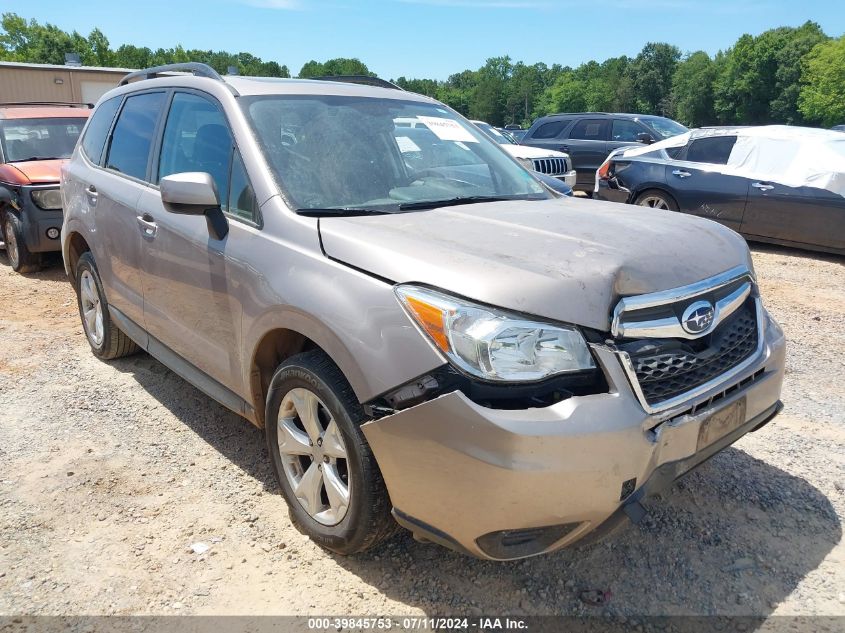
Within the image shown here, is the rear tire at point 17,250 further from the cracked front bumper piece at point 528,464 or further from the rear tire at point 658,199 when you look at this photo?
the rear tire at point 658,199

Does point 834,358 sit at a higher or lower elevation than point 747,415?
lower

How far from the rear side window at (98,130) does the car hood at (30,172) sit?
2.85 meters

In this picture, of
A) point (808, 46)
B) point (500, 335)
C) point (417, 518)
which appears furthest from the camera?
point (808, 46)

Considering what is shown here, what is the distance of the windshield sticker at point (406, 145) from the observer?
134 inches

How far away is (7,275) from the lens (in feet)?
25.4

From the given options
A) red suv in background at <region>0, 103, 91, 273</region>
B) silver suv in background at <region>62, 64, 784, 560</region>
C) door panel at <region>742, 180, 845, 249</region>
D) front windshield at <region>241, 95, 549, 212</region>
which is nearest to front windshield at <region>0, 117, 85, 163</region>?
red suv in background at <region>0, 103, 91, 273</region>

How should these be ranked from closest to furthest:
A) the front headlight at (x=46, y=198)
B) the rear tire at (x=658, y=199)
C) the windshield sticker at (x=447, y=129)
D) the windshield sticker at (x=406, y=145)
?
the windshield sticker at (x=406, y=145) < the windshield sticker at (x=447, y=129) < the front headlight at (x=46, y=198) < the rear tire at (x=658, y=199)

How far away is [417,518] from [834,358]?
4.11 m

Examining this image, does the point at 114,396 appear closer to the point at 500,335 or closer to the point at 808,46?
the point at 500,335

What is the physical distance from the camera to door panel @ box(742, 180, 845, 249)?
774cm

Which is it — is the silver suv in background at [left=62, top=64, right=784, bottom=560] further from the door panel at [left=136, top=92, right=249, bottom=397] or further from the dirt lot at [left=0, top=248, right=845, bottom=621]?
the dirt lot at [left=0, top=248, right=845, bottom=621]

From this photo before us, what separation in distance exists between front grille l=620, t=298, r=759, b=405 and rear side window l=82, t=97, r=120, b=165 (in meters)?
3.90

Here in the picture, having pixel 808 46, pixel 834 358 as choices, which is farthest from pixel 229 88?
pixel 808 46

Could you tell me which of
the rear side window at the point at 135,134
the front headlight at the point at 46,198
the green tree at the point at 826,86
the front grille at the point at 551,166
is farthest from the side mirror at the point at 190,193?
the green tree at the point at 826,86
